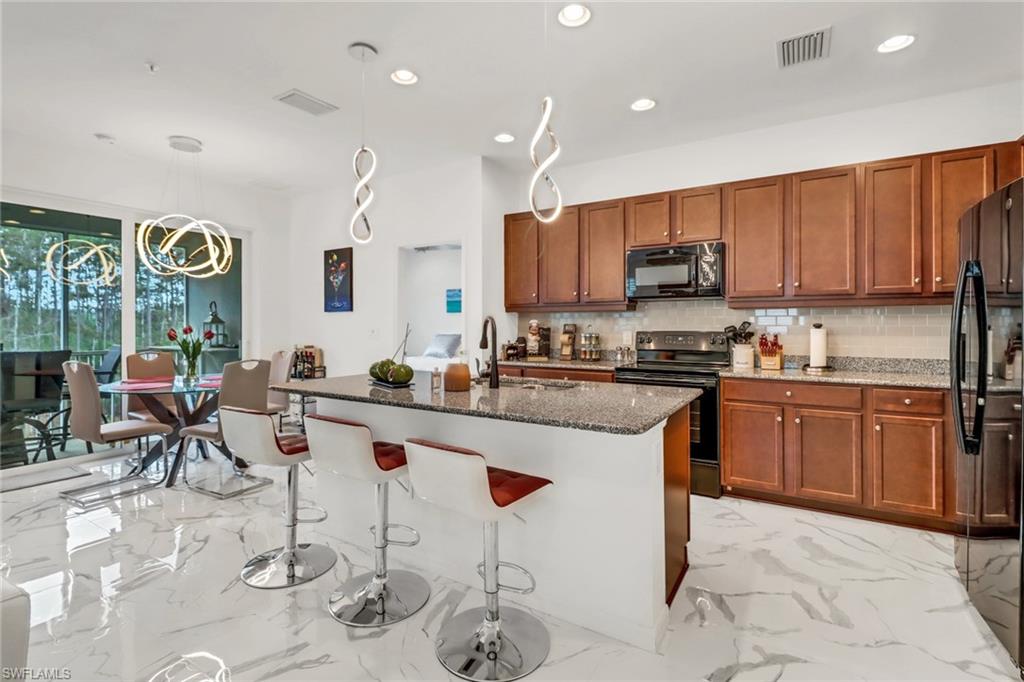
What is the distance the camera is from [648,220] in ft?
14.4

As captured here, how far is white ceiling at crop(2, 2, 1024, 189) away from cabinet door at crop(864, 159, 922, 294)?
589 mm

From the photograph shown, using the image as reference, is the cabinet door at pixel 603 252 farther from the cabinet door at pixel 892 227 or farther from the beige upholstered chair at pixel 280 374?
the beige upholstered chair at pixel 280 374

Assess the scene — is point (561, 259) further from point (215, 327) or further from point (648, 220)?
point (215, 327)

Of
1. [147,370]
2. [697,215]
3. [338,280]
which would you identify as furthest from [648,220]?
[147,370]

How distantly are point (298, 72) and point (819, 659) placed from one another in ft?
13.7

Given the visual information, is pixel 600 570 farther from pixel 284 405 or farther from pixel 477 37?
pixel 284 405

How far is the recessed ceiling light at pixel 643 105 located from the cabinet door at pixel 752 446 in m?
2.28

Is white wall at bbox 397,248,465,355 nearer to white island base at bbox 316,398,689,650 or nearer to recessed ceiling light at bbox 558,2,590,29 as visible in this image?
white island base at bbox 316,398,689,650

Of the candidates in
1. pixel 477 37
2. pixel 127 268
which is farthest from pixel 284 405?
pixel 477 37

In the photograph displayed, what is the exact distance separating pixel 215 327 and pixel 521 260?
3741mm

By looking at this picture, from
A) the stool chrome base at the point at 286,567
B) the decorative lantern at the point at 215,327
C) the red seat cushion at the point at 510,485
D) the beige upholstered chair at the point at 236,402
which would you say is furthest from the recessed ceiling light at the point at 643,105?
the decorative lantern at the point at 215,327

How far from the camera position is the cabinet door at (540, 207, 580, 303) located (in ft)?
15.6

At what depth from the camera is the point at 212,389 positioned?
158 inches

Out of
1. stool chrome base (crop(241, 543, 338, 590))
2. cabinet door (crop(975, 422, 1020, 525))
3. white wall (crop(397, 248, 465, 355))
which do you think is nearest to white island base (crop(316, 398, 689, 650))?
stool chrome base (crop(241, 543, 338, 590))
